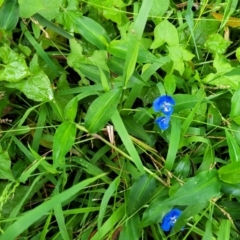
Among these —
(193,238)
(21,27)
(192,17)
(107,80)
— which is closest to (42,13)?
(21,27)

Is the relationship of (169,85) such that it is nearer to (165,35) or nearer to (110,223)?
(165,35)

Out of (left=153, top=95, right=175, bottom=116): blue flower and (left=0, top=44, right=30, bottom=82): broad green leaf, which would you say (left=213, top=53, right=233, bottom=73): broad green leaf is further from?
(left=0, top=44, right=30, bottom=82): broad green leaf

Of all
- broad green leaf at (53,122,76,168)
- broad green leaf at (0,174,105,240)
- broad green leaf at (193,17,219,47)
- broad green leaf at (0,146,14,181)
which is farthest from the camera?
broad green leaf at (193,17,219,47)

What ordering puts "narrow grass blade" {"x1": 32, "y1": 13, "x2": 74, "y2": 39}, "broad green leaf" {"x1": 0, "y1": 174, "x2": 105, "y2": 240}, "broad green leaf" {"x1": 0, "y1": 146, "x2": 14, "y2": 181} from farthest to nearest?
"narrow grass blade" {"x1": 32, "y1": 13, "x2": 74, "y2": 39}, "broad green leaf" {"x1": 0, "y1": 146, "x2": 14, "y2": 181}, "broad green leaf" {"x1": 0, "y1": 174, "x2": 105, "y2": 240}

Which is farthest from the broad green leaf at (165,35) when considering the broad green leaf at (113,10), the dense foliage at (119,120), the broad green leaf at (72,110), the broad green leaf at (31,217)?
the broad green leaf at (31,217)

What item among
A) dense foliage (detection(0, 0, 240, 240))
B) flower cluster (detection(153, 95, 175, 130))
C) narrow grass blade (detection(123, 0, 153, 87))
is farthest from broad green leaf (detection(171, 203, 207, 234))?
narrow grass blade (detection(123, 0, 153, 87))

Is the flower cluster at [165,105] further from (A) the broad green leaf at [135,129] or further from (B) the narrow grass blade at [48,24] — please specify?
(B) the narrow grass blade at [48,24]

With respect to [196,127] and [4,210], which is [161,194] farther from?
[4,210]
